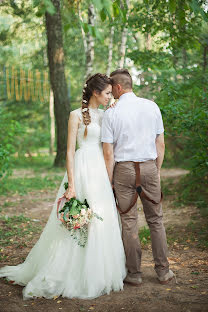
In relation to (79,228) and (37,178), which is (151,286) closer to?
(79,228)

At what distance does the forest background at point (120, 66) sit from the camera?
5.42 metres

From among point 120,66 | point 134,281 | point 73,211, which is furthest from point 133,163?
point 120,66

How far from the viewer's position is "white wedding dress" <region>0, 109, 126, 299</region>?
140 inches

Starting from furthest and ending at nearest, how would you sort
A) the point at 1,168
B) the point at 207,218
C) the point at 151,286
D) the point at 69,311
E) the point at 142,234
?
1. the point at 1,168
2. the point at 207,218
3. the point at 142,234
4. the point at 151,286
5. the point at 69,311

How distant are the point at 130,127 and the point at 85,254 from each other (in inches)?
56.9

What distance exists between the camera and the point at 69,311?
3.26 meters

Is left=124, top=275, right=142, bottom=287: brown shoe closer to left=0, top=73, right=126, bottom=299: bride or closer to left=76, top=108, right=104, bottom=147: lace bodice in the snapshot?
left=0, top=73, right=126, bottom=299: bride

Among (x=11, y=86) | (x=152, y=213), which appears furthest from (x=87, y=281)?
(x=11, y=86)

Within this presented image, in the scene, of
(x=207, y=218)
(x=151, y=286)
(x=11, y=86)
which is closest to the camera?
(x=151, y=286)

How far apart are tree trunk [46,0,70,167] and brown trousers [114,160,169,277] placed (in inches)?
399

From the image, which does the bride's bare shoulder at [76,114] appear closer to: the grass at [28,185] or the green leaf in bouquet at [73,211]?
the green leaf in bouquet at [73,211]

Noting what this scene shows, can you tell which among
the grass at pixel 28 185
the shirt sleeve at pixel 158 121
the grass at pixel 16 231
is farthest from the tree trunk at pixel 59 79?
the shirt sleeve at pixel 158 121

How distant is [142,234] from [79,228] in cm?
236

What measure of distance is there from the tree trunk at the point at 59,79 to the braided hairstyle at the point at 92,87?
978cm
